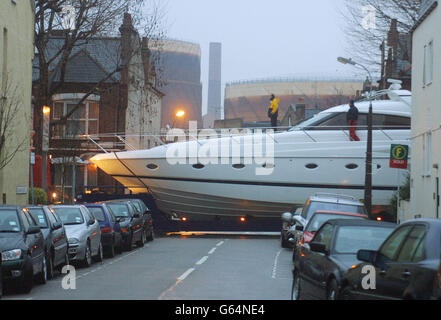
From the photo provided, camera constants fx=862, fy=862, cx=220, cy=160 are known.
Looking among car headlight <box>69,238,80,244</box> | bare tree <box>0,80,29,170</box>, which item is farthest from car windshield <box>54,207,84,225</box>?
bare tree <box>0,80,29,170</box>

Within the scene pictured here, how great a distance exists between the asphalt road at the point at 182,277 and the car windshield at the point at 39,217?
1178 millimetres

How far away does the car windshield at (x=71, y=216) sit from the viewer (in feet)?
73.2

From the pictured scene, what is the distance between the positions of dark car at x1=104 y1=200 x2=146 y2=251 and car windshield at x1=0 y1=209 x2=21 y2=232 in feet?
38.5

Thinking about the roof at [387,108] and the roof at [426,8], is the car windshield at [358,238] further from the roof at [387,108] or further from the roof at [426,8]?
the roof at [387,108]

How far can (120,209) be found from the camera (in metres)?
30.2

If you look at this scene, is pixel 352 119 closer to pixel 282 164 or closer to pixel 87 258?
pixel 282 164

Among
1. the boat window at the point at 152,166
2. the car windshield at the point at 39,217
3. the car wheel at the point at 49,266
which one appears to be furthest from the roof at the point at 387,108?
the car wheel at the point at 49,266

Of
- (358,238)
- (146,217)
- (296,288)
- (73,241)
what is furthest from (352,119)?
(358,238)

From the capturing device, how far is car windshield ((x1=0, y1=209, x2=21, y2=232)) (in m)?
16.0

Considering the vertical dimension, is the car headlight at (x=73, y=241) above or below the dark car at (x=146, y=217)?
above

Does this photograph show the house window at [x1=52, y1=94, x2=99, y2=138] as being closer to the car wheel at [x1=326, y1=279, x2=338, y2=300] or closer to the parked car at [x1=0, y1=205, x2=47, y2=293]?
the parked car at [x1=0, y1=205, x2=47, y2=293]

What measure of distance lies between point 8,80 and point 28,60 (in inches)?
123
